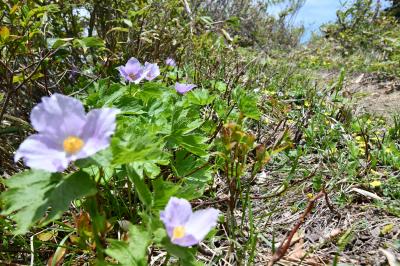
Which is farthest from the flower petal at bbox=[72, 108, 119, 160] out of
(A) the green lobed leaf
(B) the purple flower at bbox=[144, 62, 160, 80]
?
(B) the purple flower at bbox=[144, 62, 160, 80]

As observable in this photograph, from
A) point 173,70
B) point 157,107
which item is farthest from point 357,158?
point 173,70

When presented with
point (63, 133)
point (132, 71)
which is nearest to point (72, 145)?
point (63, 133)

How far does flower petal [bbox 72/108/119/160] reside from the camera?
920 millimetres

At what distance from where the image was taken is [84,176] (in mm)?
979

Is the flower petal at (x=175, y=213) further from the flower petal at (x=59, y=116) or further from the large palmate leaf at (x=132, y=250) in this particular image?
the flower petal at (x=59, y=116)

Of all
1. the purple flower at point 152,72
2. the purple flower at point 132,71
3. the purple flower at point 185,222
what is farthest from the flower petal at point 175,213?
the purple flower at point 152,72

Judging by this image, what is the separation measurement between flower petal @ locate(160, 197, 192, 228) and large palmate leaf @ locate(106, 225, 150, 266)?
78 mm

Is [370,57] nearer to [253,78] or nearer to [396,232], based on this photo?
[253,78]

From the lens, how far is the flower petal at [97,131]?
36.2 inches

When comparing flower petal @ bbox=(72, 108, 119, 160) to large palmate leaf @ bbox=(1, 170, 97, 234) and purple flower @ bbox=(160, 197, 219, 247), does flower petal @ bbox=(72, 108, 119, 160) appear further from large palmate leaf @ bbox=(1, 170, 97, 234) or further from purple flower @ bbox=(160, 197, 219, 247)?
purple flower @ bbox=(160, 197, 219, 247)

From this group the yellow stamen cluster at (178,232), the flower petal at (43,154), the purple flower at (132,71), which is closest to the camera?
the flower petal at (43,154)

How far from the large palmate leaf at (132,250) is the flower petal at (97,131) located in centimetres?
24

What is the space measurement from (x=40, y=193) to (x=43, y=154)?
90 millimetres

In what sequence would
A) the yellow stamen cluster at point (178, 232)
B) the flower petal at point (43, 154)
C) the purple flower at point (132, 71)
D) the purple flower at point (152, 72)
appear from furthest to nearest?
the purple flower at point (152, 72)
the purple flower at point (132, 71)
the yellow stamen cluster at point (178, 232)
the flower petal at point (43, 154)
